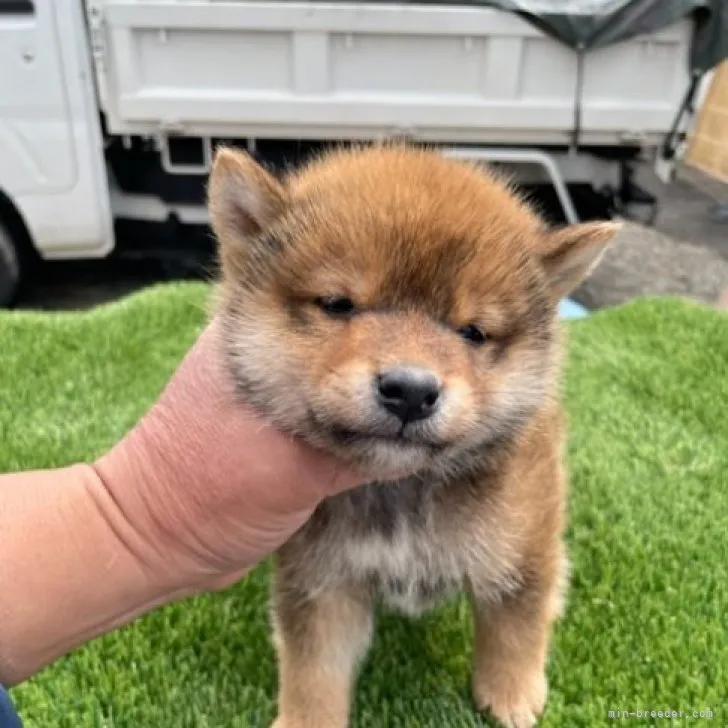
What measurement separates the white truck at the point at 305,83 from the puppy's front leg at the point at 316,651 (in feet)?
12.7

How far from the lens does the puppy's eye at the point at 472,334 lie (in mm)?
1570

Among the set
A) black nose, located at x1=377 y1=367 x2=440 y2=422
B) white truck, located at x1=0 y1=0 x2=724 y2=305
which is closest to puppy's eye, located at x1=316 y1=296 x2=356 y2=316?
black nose, located at x1=377 y1=367 x2=440 y2=422

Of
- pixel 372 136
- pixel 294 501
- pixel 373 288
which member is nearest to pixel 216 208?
pixel 373 288

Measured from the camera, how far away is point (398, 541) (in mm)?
1843

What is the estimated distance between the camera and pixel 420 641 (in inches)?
91.7

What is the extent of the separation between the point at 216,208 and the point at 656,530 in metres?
1.69

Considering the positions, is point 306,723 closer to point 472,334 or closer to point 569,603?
point 569,603

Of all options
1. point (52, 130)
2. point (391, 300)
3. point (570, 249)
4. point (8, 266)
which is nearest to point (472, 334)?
point (391, 300)

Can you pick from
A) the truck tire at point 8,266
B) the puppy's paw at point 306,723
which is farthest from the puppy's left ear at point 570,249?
the truck tire at point 8,266

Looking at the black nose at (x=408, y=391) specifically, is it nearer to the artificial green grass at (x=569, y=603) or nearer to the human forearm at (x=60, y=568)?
the human forearm at (x=60, y=568)

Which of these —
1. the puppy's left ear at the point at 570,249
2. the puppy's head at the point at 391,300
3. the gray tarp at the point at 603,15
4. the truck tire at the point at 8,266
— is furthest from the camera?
the truck tire at the point at 8,266

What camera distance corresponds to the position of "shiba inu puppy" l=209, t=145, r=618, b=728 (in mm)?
1520

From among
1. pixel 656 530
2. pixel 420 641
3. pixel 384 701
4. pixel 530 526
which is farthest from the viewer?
pixel 656 530

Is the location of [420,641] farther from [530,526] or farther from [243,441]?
[243,441]
